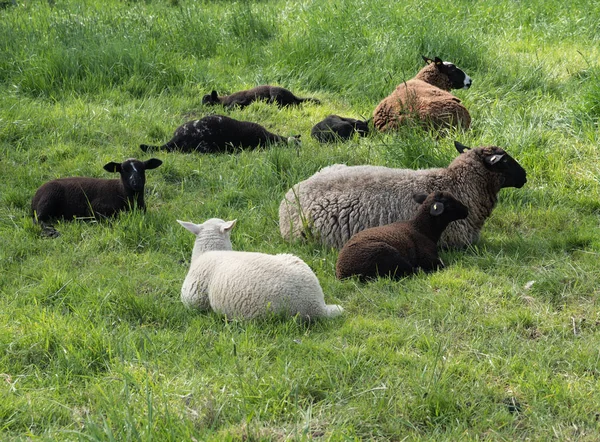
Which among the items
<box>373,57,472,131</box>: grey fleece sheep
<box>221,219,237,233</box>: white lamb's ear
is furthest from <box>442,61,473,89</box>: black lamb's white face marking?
<box>221,219,237,233</box>: white lamb's ear

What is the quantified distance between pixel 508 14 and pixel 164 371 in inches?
450

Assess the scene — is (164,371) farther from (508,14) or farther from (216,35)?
(508,14)

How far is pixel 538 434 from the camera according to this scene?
160 inches

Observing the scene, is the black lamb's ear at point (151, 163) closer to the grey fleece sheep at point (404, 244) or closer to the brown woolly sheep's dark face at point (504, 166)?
the grey fleece sheep at point (404, 244)

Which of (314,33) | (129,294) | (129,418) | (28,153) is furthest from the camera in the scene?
(314,33)

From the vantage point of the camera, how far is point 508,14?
46.1ft

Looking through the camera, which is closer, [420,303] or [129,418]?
[129,418]

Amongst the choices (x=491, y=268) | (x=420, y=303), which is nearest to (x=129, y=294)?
(x=420, y=303)

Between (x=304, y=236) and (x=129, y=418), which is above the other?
(x=129, y=418)

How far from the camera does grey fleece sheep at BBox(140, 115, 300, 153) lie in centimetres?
907

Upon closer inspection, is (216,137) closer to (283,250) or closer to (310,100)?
(310,100)

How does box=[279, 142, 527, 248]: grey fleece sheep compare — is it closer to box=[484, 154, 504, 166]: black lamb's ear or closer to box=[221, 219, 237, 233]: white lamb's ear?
box=[484, 154, 504, 166]: black lamb's ear

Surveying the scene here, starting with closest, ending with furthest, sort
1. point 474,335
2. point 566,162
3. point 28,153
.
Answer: point 474,335
point 566,162
point 28,153

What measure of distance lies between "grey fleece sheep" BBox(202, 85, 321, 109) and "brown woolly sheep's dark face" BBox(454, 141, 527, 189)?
4.04 metres
